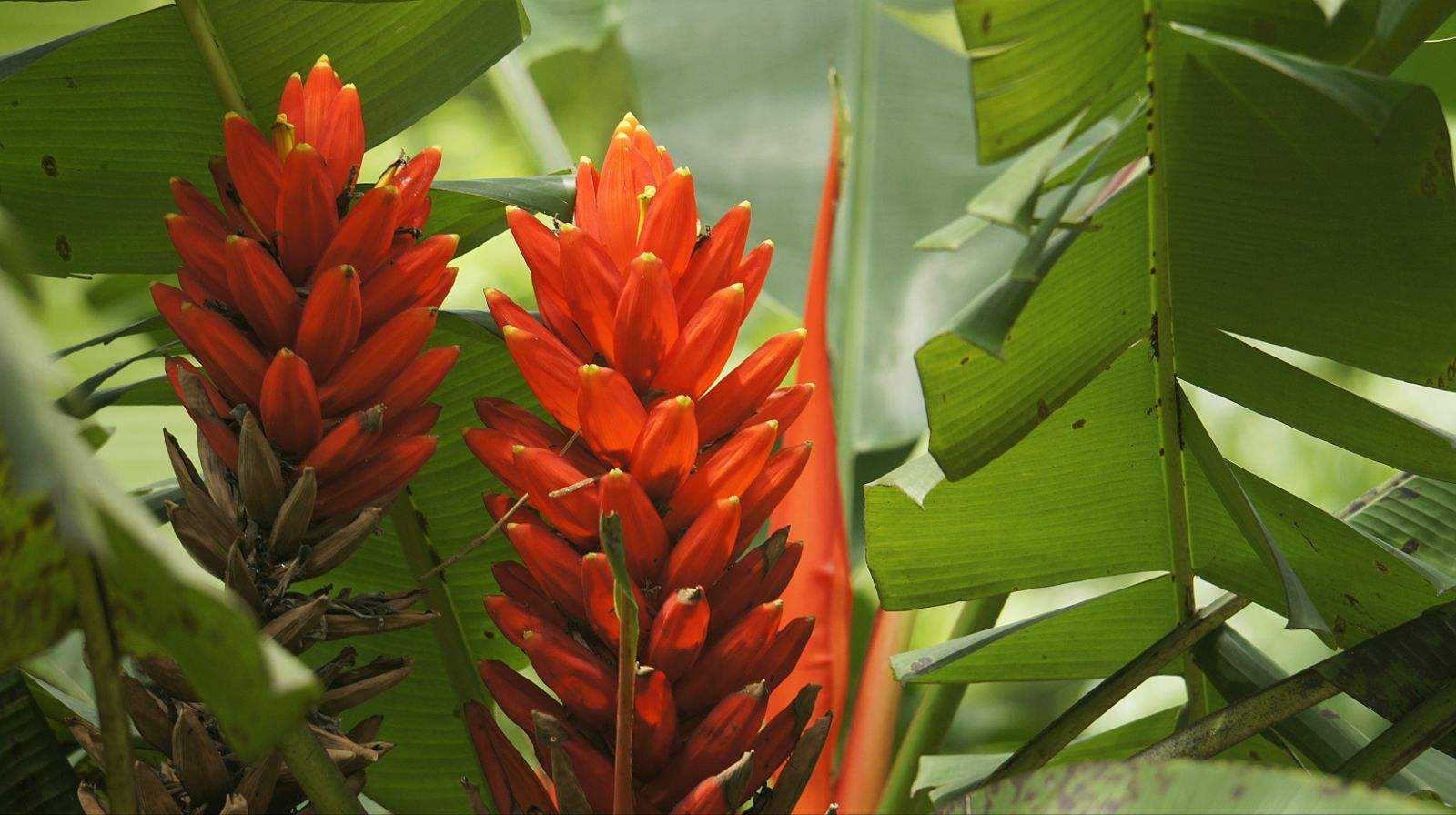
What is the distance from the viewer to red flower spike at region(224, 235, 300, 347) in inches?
14.5

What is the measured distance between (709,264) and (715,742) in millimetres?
159

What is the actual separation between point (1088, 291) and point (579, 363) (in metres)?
0.21

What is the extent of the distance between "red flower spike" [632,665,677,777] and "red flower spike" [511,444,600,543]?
0.17 feet

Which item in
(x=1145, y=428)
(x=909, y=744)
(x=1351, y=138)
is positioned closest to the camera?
(x=1351, y=138)

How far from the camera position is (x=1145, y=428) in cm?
51

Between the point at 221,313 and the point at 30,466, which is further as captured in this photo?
the point at 221,313

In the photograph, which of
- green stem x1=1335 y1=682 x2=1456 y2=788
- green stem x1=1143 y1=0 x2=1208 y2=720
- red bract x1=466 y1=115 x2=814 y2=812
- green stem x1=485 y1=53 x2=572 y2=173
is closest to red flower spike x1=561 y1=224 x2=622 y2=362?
red bract x1=466 y1=115 x2=814 y2=812

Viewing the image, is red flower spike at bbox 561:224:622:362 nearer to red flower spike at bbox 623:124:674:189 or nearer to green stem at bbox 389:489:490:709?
red flower spike at bbox 623:124:674:189

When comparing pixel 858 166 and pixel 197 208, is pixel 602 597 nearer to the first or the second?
pixel 197 208

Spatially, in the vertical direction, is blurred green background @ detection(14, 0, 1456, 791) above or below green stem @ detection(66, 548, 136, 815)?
below

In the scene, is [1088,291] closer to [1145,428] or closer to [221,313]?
[1145,428]

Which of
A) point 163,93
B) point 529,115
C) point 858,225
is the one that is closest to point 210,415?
point 163,93

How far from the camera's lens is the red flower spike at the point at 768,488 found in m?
0.39

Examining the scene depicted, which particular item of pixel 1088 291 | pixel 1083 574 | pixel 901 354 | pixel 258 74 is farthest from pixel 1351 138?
pixel 901 354
